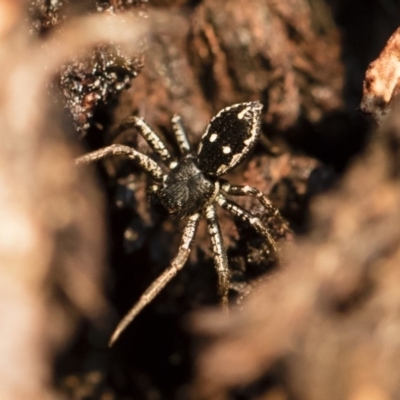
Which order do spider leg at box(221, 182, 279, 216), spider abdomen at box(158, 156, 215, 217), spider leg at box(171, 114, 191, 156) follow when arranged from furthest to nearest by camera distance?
spider leg at box(171, 114, 191, 156), spider abdomen at box(158, 156, 215, 217), spider leg at box(221, 182, 279, 216)

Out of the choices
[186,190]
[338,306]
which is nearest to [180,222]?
[186,190]

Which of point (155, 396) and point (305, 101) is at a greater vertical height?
point (305, 101)

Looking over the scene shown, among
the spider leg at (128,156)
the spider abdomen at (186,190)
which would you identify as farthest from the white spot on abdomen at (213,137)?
the spider leg at (128,156)

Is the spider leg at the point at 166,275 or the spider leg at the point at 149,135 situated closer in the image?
the spider leg at the point at 166,275

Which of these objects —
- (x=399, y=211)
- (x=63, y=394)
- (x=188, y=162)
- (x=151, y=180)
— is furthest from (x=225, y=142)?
(x=63, y=394)

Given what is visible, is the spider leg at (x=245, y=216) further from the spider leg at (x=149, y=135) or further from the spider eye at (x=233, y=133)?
the spider leg at (x=149, y=135)

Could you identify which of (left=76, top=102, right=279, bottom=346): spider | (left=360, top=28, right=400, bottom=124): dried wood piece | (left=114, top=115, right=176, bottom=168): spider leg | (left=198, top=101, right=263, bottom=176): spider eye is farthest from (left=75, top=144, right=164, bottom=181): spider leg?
(left=360, top=28, right=400, bottom=124): dried wood piece

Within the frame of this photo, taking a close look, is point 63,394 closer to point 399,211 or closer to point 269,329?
point 269,329

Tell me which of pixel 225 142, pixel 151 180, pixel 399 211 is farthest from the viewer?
pixel 151 180

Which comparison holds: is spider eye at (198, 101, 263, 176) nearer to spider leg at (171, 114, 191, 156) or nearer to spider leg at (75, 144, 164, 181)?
spider leg at (171, 114, 191, 156)
